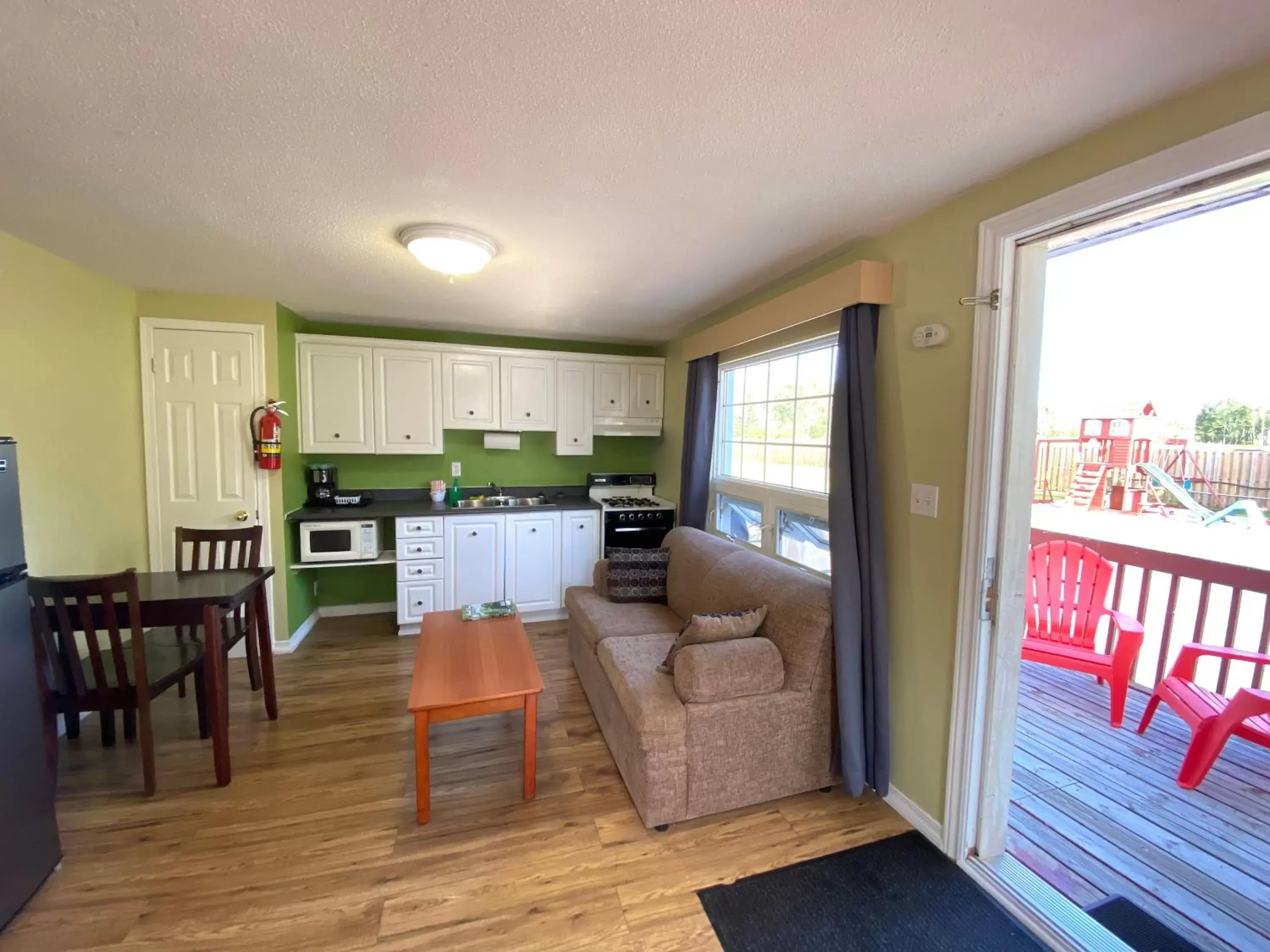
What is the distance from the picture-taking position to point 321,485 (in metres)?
3.87

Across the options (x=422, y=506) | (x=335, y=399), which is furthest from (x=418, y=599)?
(x=335, y=399)

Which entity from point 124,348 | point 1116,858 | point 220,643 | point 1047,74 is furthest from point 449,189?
point 1116,858

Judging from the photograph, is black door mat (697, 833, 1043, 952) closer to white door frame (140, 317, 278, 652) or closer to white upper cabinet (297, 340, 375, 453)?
white door frame (140, 317, 278, 652)

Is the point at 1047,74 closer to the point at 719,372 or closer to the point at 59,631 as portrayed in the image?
the point at 719,372

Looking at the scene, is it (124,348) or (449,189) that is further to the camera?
(124,348)

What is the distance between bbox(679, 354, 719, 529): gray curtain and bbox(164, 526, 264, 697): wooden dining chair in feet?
8.64

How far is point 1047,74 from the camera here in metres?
1.16

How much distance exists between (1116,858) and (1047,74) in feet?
8.30

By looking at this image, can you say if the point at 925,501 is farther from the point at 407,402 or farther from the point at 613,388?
the point at 407,402

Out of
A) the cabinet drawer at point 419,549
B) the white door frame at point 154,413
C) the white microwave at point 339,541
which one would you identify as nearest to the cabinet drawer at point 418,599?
the cabinet drawer at point 419,549

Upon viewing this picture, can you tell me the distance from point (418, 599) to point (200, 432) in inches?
69.6

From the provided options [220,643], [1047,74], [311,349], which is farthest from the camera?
[311,349]

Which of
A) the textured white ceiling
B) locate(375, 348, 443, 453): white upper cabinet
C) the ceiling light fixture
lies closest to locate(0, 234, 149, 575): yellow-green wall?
the textured white ceiling

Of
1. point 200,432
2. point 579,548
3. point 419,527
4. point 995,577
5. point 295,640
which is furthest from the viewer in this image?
point 579,548
